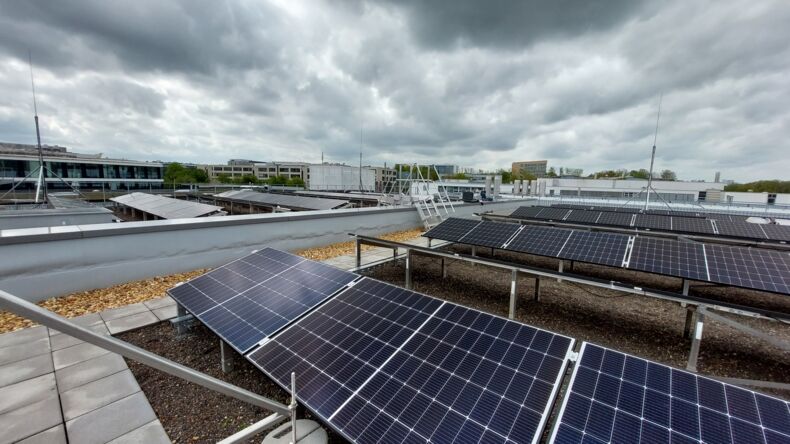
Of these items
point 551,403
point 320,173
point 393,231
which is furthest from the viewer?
point 320,173

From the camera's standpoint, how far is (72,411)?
358 centimetres

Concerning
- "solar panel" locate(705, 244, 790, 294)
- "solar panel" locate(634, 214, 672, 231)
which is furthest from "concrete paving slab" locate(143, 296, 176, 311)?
"solar panel" locate(634, 214, 672, 231)

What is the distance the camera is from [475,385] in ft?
8.70

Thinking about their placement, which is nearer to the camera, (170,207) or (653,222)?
(653,222)

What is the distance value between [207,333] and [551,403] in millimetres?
5372

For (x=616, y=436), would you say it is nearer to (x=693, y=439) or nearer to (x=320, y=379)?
(x=693, y=439)

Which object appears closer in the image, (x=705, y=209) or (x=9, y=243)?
(x=9, y=243)

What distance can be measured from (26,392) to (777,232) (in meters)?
20.3

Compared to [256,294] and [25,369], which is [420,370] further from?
[25,369]

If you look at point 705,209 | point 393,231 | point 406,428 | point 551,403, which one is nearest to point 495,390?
point 551,403

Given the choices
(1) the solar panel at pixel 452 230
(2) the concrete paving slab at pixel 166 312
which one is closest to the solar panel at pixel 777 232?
(1) the solar panel at pixel 452 230

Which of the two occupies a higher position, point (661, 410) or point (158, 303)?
point (661, 410)

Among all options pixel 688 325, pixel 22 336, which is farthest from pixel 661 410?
pixel 22 336

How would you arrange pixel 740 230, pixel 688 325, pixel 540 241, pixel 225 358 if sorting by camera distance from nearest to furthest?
pixel 225 358
pixel 688 325
pixel 540 241
pixel 740 230
